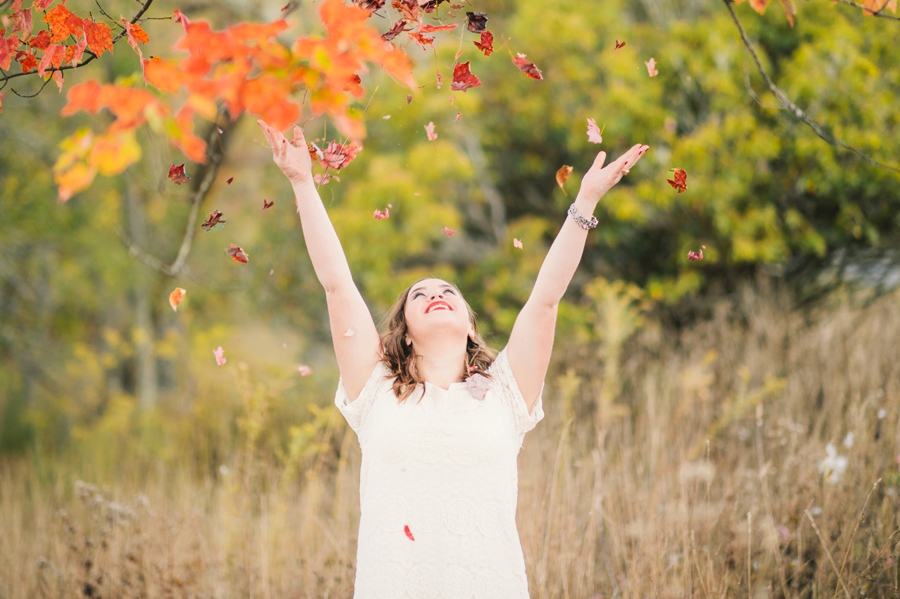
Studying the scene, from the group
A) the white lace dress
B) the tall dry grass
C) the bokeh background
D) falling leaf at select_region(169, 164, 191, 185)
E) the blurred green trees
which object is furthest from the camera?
the blurred green trees

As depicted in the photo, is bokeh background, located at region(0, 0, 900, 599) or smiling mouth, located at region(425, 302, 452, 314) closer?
smiling mouth, located at region(425, 302, 452, 314)

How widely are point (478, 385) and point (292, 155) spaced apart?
741 mm

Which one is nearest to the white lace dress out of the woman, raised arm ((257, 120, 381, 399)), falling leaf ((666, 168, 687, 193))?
the woman

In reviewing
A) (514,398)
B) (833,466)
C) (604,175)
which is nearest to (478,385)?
(514,398)

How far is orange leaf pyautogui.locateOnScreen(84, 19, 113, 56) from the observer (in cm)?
178

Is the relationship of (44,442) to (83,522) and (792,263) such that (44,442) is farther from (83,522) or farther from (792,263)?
(792,263)

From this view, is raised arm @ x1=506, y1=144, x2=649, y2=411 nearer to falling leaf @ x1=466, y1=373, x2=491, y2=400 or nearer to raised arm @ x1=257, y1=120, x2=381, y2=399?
falling leaf @ x1=466, y1=373, x2=491, y2=400

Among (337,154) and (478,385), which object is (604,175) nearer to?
(478,385)

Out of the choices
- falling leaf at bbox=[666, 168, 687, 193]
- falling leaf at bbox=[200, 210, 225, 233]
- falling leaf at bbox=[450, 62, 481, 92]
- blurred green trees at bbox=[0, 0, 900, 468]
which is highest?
blurred green trees at bbox=[0, 0, 900, 468]

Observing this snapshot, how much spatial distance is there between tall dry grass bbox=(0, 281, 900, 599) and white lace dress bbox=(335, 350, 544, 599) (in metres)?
0.66

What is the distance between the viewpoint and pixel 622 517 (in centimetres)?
270

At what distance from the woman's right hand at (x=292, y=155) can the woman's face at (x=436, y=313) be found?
1.45ft

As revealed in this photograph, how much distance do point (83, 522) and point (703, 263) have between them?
15.5 ft

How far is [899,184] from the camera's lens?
14.4 feet
